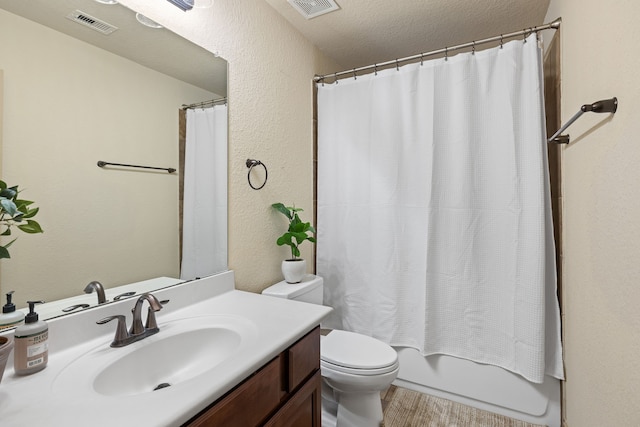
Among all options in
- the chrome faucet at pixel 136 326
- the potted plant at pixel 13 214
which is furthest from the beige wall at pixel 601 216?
the potted plant at pixel 13 214

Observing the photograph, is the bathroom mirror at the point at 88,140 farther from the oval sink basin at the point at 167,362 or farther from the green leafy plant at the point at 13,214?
the oval sink basin at the point at 167,362

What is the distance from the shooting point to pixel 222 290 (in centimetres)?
144

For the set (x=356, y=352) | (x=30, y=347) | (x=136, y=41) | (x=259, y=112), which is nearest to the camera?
(x=30, y=347)

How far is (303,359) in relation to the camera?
1.02 meters

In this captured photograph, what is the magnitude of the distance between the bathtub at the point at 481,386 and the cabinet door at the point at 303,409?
3.40 ft

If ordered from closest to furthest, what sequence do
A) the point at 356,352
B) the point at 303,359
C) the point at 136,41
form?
the point at 303,359 → the point at 136,41 → the point at 356,352

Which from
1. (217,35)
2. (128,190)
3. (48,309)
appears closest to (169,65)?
(217,35)

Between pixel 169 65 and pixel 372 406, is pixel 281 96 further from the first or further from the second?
pixel 372 406

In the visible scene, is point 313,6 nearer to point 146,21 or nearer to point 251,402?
point 146,21

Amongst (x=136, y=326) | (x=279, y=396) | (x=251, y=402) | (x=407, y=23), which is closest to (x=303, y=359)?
(x=279, y=396)

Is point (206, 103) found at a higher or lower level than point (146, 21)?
lower

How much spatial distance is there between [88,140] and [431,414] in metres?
2.09

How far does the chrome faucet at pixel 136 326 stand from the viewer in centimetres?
93

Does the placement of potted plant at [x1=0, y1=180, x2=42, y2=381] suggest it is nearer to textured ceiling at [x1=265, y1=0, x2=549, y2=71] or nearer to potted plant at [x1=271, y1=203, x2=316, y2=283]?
potted plant at [x1=271, y1=203, x2=316, y2=283]
